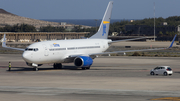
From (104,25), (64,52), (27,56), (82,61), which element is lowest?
(82,61)

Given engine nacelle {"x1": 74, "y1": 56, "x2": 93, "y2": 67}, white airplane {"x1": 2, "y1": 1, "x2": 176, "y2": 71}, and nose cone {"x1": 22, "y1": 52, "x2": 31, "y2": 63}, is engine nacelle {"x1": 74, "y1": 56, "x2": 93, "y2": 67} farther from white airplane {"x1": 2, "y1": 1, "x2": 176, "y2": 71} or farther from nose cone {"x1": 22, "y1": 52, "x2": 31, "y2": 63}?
nose cone {"x1": 22, "y1": 52, "x2": 31, "y2": 63}

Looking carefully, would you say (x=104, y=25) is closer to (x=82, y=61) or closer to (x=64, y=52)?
(x=64, y=52)

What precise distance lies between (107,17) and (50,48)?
18.6m

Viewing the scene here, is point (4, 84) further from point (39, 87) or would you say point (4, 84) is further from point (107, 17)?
point (107, 17)

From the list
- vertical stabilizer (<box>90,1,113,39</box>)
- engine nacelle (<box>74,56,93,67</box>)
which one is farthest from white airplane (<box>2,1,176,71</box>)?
vertical stabilizer (<box>90,1,113,39</box>)

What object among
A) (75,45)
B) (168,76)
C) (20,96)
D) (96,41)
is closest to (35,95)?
(20,96)

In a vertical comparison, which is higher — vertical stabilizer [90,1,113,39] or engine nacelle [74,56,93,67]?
vertical stabilizer [90,1,113,39]

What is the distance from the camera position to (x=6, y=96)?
30828 millimetres

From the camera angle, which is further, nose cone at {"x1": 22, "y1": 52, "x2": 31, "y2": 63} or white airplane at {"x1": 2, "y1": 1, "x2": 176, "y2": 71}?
white airplane at {"x1": 2, "y1": 1, "x2": 176, "y2": 71}

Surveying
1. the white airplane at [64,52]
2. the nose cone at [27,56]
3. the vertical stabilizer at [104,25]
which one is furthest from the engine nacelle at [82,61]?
the vertical stabilizer at [104,25]

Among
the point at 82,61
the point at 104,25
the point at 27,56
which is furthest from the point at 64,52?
the point at 104,25

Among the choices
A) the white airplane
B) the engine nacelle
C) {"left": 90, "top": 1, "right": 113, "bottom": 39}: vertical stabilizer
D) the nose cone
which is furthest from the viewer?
{"left": 90, "top": 1, "right": 113, "bottom": 39}: vertical stabilizer

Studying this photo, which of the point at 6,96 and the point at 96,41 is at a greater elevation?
the point at 96,41

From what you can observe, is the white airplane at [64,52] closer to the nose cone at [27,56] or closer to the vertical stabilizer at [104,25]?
the nose cone at [27,56]
